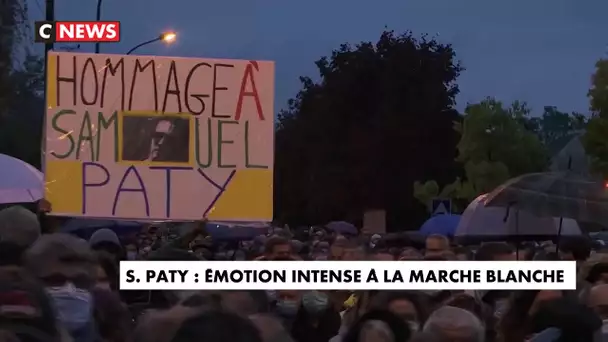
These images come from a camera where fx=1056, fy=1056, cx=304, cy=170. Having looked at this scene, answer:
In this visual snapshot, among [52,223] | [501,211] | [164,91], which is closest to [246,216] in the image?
[164,91]

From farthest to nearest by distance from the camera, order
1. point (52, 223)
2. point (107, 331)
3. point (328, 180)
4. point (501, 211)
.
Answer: point (328, 180), point (501, 211), point (52, 223), point (107, 331)

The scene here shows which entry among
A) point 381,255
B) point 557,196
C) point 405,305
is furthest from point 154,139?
point 557,196

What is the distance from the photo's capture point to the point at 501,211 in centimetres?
1212

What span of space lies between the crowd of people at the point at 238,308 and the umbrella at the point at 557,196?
2.10 m

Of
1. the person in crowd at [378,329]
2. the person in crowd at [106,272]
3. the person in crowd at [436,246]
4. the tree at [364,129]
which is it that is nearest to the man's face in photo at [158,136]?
the person in crowd at [106,272]

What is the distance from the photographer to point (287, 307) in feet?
16.1

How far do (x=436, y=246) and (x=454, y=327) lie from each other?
1.72 meters

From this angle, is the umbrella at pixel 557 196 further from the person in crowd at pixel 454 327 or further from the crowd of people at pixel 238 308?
the person in crowd at pixel 454 327

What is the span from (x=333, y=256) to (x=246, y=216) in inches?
50.6

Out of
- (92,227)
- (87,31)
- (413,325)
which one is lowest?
(413,325)

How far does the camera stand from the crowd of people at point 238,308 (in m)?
3.48

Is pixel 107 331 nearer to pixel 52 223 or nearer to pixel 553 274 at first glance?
pixel 52 223

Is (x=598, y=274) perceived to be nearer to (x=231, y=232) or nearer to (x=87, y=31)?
(x=87, y=31)

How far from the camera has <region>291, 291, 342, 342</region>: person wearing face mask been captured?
490 cm
